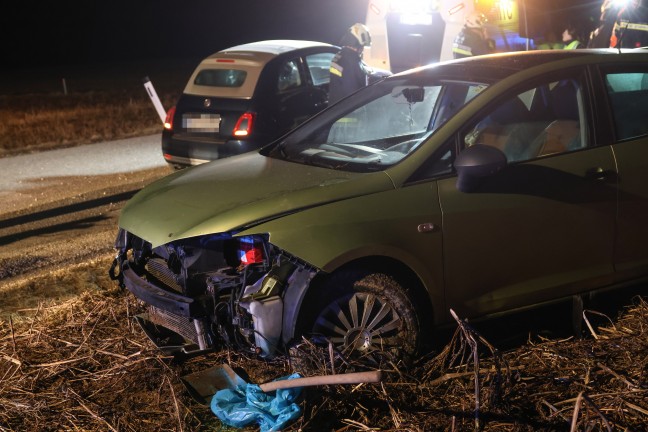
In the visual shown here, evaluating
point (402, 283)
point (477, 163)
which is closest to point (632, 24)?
point (477, 163)

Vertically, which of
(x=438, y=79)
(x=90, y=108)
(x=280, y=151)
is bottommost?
(x=90, y=108)

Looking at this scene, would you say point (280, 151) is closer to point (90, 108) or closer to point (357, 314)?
point (357, 314)

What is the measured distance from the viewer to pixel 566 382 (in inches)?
173

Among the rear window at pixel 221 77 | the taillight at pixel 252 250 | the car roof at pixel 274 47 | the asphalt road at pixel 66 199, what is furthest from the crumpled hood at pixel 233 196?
the car roof at pixel 274 47

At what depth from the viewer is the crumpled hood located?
176 inches

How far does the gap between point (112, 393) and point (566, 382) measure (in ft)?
7.45

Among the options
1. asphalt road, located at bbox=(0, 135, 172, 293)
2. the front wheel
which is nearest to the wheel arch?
the front wheel

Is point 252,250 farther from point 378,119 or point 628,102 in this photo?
point 628,102

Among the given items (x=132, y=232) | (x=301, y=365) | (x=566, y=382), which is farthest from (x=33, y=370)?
(x=566, y=382)

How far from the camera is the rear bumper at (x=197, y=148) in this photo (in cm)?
966

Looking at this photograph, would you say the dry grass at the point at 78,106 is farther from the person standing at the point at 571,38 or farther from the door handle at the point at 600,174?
the door handle at the point at 600,174

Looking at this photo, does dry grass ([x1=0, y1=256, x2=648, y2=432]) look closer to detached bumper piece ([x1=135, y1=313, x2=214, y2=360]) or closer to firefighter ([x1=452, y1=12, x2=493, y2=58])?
detached bumper piece ([x1=135, y1=313, x2=214, y2=360])

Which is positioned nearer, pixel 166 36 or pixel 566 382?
pixel 566 382

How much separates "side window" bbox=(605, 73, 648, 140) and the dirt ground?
38.5 inches
